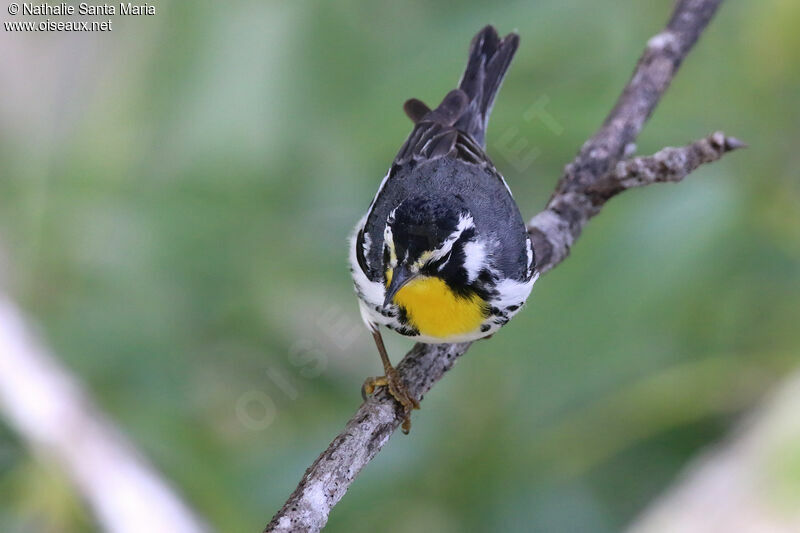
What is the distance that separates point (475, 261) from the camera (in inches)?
90.6

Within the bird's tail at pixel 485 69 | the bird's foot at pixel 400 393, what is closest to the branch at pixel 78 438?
the bird's foot at pixel 400 393

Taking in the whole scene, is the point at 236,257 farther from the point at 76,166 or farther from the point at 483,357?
the point at 483,357

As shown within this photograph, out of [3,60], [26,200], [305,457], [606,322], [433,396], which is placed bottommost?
[305,457]

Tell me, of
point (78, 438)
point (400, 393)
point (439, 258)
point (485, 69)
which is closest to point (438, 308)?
point (439, 258)

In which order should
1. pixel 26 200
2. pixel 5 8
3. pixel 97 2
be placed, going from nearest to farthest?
pixel 26 200, pixel 97 2, pixel 5 8

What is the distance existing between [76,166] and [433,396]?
1.45 metres

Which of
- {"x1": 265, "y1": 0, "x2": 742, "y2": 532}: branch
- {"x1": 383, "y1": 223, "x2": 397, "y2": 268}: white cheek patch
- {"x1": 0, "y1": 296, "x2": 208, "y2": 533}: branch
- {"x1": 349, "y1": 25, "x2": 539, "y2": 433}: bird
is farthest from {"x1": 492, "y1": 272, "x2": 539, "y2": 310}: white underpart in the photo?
{"x1": 0, "y1": 296, "x2": 208, "y2": 533}: branch

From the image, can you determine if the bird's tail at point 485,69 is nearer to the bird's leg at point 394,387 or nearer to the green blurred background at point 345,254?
the green blurred background at point 345,254

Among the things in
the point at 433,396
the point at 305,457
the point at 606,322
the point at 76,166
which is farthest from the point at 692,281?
the point at 76,166

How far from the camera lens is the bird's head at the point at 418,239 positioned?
216 centimetres

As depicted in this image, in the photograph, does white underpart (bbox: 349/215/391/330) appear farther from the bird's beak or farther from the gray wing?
the bird's beak

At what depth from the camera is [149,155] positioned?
3.04 m

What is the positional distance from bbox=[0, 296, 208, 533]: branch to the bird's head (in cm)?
73

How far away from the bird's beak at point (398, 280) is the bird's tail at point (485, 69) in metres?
1.16
